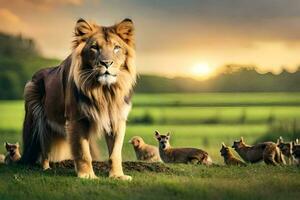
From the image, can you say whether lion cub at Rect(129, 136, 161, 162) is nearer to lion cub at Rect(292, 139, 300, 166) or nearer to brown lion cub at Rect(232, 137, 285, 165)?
brown lion cub at Rect(232, 137, 285, 165)

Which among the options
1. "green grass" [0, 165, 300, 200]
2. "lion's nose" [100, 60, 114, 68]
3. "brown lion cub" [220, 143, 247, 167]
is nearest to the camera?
"green grass" [0, 165, 300, 200]

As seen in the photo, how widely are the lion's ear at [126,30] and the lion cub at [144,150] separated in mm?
1736

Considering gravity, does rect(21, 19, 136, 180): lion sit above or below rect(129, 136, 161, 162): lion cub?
above

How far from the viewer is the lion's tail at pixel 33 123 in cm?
652

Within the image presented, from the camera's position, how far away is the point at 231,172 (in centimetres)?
625

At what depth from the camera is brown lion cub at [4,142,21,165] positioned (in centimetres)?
700

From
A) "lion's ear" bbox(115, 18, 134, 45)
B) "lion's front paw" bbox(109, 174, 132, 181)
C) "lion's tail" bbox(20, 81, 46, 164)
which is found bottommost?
"lion's front paw" bbox(109, 174, 132, 181)

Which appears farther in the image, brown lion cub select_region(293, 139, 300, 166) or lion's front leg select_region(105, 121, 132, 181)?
brown lion cub select_region(293, 139, 300, 166)

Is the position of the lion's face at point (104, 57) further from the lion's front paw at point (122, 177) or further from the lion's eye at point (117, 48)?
the lion's front paw at point (122, 177)

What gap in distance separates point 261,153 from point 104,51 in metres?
1.90

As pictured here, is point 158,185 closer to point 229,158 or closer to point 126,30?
point 126,30

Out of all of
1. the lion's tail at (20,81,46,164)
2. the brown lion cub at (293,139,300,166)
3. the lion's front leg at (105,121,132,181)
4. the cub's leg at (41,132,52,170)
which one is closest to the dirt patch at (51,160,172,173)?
the cub's leg at (41,132,52,170)

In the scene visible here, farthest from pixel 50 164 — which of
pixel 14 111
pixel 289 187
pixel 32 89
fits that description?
pixel 289 187

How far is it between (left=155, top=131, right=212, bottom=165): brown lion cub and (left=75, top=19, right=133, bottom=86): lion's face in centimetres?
141
